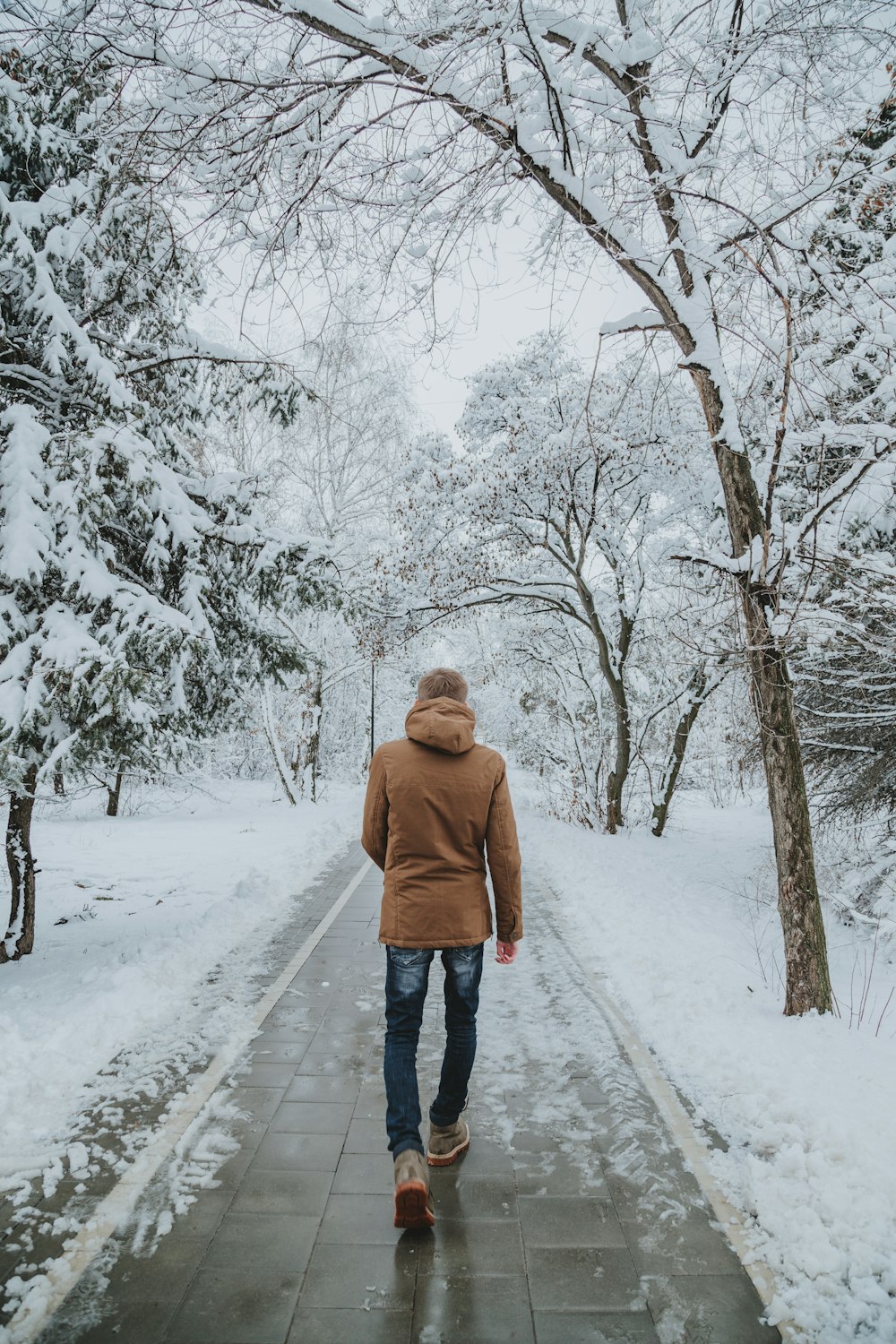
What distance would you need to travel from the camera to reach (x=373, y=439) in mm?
21359

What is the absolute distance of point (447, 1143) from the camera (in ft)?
11.1

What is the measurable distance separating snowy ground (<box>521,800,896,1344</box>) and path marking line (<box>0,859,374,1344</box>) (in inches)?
96.7

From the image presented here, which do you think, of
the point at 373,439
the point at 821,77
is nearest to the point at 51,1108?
the point at 821,77

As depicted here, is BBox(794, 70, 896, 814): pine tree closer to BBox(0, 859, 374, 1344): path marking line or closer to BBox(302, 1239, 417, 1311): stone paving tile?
BBox(302, 1239, 417, 1311): stone paving tile

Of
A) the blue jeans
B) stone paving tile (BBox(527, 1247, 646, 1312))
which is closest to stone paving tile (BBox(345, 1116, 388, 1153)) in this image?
the blue jeans

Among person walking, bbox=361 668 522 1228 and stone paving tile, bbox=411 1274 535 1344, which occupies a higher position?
person walking, bbox=361 668 522 1228

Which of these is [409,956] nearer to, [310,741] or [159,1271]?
[159,1271]

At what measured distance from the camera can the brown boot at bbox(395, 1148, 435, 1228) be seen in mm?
2803

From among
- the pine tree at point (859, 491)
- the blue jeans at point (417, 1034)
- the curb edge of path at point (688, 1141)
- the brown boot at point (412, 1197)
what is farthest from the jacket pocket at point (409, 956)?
the pine tree at point (859, 491)

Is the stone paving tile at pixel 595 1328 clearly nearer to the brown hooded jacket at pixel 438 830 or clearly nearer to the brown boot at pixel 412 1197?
the brown boot at pixel 412 1197

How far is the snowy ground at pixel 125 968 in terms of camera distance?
3.94 m

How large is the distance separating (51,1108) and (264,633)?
475 centimetres

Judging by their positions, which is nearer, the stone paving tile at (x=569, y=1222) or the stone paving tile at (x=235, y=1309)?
the stone paving tile at (x=235, y=1309)

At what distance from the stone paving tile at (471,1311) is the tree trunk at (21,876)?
5.75 metres
